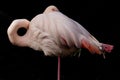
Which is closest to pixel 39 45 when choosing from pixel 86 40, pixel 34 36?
pixel 34 36

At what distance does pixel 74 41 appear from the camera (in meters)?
1.72

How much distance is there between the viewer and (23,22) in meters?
1.80

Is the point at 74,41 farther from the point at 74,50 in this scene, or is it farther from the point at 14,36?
the point at 14,36

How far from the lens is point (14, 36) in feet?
5.90

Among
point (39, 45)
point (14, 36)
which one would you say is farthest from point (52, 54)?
point (14, 36)

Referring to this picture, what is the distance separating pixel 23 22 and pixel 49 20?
12cm

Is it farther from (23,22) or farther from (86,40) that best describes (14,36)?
(86,40)

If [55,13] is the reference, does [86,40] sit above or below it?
below

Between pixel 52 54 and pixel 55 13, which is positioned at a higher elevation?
pixel 55 13

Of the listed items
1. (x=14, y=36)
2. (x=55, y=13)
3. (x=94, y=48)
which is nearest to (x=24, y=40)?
(x=14, y=36)

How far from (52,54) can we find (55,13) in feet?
0.53

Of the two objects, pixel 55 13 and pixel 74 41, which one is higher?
pixel 55 13

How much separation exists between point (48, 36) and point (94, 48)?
0.17 m

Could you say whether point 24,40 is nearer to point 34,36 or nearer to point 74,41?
point 34,36
